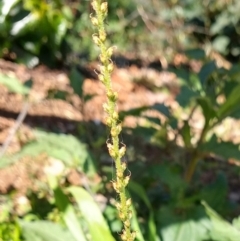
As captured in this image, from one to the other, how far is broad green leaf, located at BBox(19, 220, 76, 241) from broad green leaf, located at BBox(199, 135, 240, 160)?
0.53 m

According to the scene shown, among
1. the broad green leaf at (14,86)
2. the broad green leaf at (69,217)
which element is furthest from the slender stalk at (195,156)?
the broad green leaf at (14,86)

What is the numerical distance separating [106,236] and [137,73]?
15.7 feet

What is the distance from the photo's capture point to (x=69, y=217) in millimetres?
1991

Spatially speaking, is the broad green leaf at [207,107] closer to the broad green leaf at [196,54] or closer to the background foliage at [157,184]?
the background foliage at [157,184]

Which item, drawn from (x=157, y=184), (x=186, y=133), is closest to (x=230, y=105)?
(x=186, y=133)

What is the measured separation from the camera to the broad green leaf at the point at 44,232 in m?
1.90

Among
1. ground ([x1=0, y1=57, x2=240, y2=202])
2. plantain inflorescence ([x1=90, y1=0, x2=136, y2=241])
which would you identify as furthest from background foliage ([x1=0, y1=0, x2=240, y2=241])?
ground ([x1=0, y1=57, x2=240, y2=202])

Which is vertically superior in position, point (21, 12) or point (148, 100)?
point (21, 12)

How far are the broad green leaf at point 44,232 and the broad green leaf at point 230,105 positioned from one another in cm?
60

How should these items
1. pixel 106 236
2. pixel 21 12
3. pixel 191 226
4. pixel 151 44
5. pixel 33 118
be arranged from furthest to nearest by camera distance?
1. pixel 151 44
2. pixel 21 12
3. pixel 33 118
4. pixel 191 226
5. pixel 106 236

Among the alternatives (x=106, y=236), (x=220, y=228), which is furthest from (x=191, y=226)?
(x=106, y=236)

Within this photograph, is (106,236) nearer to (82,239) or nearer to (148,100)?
(82,239)

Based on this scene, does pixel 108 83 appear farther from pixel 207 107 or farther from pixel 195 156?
pixel 195 156

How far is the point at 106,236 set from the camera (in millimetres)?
1803
